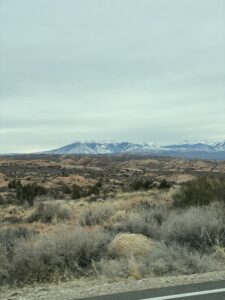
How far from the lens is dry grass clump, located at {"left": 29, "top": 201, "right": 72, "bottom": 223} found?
2428 cm

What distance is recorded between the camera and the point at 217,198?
20266 millimetres

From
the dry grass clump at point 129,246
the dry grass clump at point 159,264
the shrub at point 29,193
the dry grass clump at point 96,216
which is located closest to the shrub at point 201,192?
the dry grass clump at point 96,216

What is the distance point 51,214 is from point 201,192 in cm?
766

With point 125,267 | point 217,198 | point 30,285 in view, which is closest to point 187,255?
point 125,267

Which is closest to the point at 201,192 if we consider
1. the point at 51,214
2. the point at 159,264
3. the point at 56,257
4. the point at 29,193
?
the point at 51,214

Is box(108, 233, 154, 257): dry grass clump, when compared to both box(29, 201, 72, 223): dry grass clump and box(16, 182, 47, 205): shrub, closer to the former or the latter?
box(29, 201, 72, 223): dry grass clump

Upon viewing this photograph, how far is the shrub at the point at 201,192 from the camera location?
820 inches

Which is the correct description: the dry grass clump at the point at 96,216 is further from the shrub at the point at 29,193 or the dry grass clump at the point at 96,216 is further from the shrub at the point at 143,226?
the shrub at the point at 29,193

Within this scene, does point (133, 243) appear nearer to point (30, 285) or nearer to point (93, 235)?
point (93, 235)

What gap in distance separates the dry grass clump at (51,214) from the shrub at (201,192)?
5644 mm

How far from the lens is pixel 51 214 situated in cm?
2489

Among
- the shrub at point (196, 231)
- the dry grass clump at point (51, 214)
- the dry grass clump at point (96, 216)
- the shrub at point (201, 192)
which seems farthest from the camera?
the dry grass clump at point (51, 214)

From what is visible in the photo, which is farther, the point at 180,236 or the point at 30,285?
the point at 180,236

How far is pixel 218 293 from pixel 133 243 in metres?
4.32
